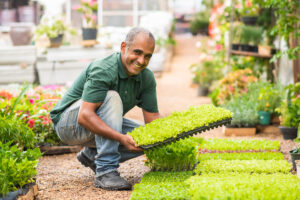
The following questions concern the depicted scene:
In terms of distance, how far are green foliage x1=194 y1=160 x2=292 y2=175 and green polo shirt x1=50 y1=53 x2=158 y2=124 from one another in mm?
619

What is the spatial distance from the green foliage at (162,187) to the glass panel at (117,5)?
11.6m

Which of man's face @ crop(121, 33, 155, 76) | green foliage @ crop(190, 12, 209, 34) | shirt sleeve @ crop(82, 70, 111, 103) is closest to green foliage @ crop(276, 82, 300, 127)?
man's face @ crop(121, 33, 155, 76)

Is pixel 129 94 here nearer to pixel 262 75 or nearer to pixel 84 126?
pixel 84 126

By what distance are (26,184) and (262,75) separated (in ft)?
18.3

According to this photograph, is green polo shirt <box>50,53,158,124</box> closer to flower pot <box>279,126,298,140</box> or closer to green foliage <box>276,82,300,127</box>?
green foliage <box>276,82,300,127</box>

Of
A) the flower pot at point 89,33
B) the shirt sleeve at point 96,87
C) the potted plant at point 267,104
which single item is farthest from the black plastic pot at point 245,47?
the shirt sleeve at point 96,87

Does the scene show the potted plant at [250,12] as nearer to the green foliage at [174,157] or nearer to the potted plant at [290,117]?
the potted plant at [290,117]

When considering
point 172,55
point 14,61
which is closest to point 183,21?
point 172,55

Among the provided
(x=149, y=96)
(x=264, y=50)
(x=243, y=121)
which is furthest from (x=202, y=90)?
(x=149, y=96)

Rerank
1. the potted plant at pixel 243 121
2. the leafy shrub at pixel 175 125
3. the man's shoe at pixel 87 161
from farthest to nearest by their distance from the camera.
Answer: the potted plant at pixel 243 121, the man's shoe at pixel 87 161, the leafy shrub at pixel 175 125

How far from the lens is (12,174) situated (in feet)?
8.73

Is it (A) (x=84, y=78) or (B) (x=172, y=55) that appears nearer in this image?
(A) (x=84, y=78)

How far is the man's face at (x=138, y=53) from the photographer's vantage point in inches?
124

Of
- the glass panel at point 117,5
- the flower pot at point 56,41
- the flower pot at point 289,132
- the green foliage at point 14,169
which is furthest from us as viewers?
the glass panel at point 117,5
